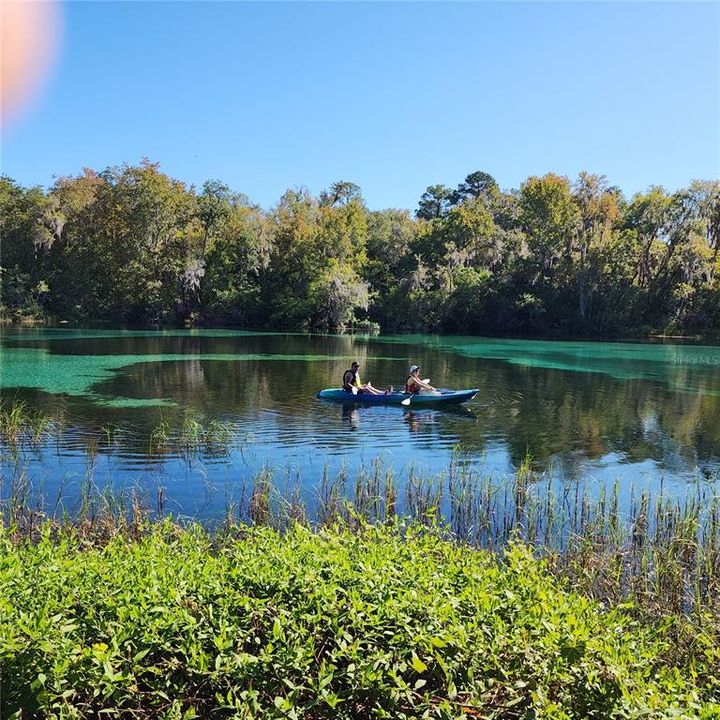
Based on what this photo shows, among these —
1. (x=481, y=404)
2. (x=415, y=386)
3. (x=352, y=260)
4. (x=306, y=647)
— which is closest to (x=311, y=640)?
(x=306, y=647)

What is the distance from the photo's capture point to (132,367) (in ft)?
95.2

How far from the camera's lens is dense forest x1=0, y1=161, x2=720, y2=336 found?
59062 mm

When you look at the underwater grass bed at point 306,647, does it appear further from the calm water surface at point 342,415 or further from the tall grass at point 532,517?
the calm water surface at point 342,415

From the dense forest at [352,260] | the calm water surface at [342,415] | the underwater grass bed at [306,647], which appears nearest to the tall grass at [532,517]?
the calm water surface at [342,415]

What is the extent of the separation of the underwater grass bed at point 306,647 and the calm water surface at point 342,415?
6.11 m

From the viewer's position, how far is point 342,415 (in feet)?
61.5

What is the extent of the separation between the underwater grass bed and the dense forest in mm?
58345

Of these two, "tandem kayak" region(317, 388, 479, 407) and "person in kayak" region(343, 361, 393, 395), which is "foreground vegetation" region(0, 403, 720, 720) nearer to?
"tandem kayak" region(317, 388, 479, 407)

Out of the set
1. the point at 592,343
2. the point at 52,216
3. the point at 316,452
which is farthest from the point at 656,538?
the point at 52,216

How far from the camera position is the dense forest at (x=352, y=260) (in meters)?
59.1

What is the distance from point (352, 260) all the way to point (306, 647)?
2574 inches

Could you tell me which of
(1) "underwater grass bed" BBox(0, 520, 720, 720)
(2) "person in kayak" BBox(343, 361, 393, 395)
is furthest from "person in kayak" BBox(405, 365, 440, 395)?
(1) "underwater grass bed" BBox(0, 520, 720, 720)

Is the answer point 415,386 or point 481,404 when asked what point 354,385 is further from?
point 481,404

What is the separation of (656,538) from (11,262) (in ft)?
249
